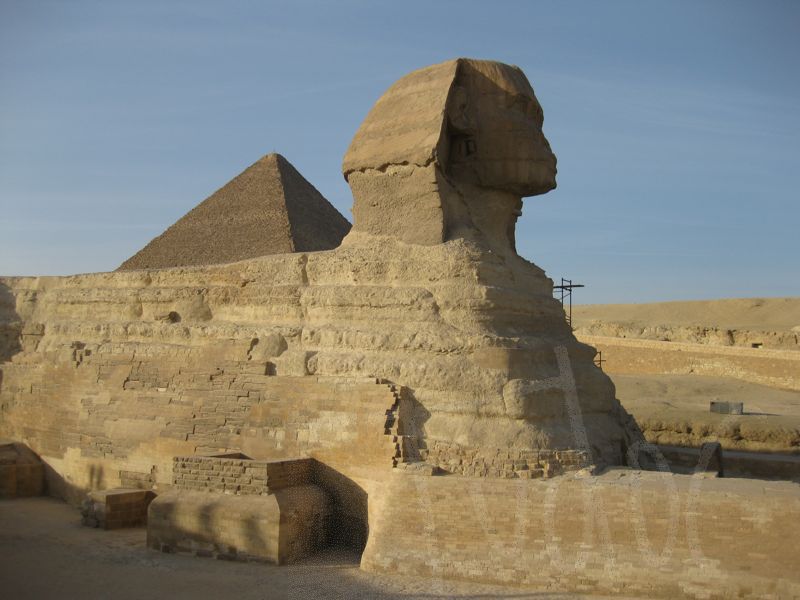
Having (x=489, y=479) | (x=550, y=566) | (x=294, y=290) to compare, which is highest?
(x=294, y=290)

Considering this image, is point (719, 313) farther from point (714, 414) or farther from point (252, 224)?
point (252, 224)

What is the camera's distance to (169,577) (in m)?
7.88

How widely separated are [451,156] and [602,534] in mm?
5003

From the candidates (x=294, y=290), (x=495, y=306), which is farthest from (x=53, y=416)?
(x=495, y=306)

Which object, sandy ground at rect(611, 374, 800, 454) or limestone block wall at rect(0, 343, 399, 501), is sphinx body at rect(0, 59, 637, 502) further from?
sandy ground at rect(611, 374, 800, 454)

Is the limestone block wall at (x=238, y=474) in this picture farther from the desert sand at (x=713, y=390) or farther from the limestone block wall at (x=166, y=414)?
the desert sand at (x=713, y=390)

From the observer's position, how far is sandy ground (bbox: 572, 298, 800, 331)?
43250mm

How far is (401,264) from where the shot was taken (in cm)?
917

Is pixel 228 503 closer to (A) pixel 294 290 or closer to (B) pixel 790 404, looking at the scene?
(A) pixel 294 290

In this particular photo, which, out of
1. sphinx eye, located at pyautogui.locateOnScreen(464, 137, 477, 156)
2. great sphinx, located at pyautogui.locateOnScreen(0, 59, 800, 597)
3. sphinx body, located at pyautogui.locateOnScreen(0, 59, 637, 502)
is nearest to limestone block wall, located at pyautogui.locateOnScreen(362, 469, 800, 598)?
great sphinx, located at pyautogui.locateOnScreen(0, 59, 800, 597)

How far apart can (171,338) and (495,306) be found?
198 inches

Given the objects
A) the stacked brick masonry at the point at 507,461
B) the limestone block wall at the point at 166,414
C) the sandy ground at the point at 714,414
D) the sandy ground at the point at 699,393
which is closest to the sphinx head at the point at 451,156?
the limestone block wall at the point at 166,414

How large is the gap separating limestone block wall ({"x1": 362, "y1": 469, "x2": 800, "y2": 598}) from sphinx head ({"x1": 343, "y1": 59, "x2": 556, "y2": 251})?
320cm

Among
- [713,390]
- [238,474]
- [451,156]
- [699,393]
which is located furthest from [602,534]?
[713,390]
